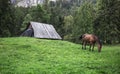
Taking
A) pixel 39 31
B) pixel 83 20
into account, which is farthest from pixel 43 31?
pixel 83 20

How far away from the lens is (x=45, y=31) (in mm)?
55719

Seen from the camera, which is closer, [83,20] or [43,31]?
[43,31]

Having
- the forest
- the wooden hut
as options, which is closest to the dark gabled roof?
the wooden hut

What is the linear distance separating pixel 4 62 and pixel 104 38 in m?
47.7

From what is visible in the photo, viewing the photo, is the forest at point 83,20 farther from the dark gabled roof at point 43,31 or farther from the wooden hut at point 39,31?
the wooden hut at point 39,31

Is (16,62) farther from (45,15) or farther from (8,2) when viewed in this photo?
(45,15)

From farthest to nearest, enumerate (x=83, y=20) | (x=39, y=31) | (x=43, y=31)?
1. (x=83, y=20)
2. (x=43, y=31)
3. (x=39, y=31)

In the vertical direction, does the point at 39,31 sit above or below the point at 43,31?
above

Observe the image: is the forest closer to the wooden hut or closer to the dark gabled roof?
the dark gabled roof

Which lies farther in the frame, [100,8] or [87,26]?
[87,26]

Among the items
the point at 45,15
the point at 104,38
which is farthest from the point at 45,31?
the point at 45,15

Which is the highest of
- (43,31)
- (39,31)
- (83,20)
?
(83,20)

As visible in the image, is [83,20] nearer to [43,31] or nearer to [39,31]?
[43,31]

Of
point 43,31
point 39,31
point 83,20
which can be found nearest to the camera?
point 39,31
